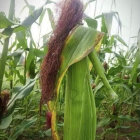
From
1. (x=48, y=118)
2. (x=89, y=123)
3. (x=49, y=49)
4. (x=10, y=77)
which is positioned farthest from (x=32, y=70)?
(x=89, y=123)

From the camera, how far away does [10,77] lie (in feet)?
4.63

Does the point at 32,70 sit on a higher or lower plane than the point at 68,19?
lower

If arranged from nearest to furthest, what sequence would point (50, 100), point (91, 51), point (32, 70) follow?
point (91, 51) < point (50, 100) < point (32, 70)

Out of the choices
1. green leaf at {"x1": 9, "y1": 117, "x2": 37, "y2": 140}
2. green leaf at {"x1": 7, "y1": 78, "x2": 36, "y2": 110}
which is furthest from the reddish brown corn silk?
green leaf at {"x1": 9, "y1": 117, "x2": 37, "y2": 140}

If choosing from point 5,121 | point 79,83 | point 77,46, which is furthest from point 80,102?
point 5,121

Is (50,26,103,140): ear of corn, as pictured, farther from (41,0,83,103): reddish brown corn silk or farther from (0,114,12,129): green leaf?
(0,114,12,129): green leaf

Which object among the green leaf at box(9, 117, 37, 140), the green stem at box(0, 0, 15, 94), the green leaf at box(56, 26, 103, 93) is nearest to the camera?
the green leaf at box(56, 26, 103, 93)

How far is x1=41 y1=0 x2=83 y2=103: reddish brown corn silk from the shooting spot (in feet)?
2.48

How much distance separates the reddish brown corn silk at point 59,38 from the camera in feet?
2.48

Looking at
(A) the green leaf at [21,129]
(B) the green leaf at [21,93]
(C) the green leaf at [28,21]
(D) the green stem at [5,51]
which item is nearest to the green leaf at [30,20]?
(C) the green leaf at [28,21]

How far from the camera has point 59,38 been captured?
0.76 m

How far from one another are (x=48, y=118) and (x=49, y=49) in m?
0.34

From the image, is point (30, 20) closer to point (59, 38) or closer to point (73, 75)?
point (59, 38)

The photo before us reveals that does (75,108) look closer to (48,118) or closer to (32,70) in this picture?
(48,118)
